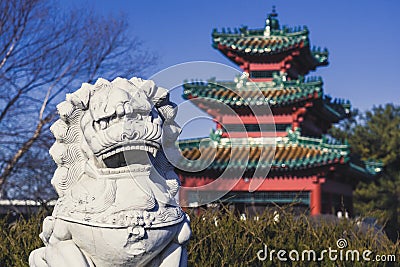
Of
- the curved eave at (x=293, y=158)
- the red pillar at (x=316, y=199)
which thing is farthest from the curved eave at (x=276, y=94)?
the red pillar at (x=316, y=199)

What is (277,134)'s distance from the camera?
43.8 ft

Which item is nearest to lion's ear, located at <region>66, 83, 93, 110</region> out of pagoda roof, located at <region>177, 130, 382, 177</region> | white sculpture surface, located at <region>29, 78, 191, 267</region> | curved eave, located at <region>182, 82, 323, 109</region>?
white sculpture surface, located at <region>29, 78, 191, 267</region>

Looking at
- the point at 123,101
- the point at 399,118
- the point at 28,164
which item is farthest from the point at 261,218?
the point at 399,118

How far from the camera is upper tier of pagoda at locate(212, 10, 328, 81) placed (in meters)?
13.5

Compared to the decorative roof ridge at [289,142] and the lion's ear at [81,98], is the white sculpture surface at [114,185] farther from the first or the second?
the decorative roof ridge at [289,142]

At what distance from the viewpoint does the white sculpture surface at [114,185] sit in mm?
2916

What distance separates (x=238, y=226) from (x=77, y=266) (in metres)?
2.91

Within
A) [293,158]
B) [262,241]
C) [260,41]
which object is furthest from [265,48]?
[262,241]

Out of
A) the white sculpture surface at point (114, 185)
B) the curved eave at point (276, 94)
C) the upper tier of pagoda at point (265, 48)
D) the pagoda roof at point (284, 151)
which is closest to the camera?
the white sculpture surface at point (114, 185)

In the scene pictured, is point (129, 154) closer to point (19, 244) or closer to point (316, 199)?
point (19, 244)

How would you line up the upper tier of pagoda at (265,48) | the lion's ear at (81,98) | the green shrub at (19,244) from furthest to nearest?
1. the upper tier of pagoda at (265,48)
2. the green shrub at (19,244)
3. the lion's ear at (81,98)

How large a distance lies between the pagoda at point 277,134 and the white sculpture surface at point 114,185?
27.6 ft

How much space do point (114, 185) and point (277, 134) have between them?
34.8ft

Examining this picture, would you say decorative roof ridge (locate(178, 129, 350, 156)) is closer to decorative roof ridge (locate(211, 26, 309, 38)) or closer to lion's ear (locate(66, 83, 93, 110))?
decorative roof ridge (locate(211, 26, 309, 38))
